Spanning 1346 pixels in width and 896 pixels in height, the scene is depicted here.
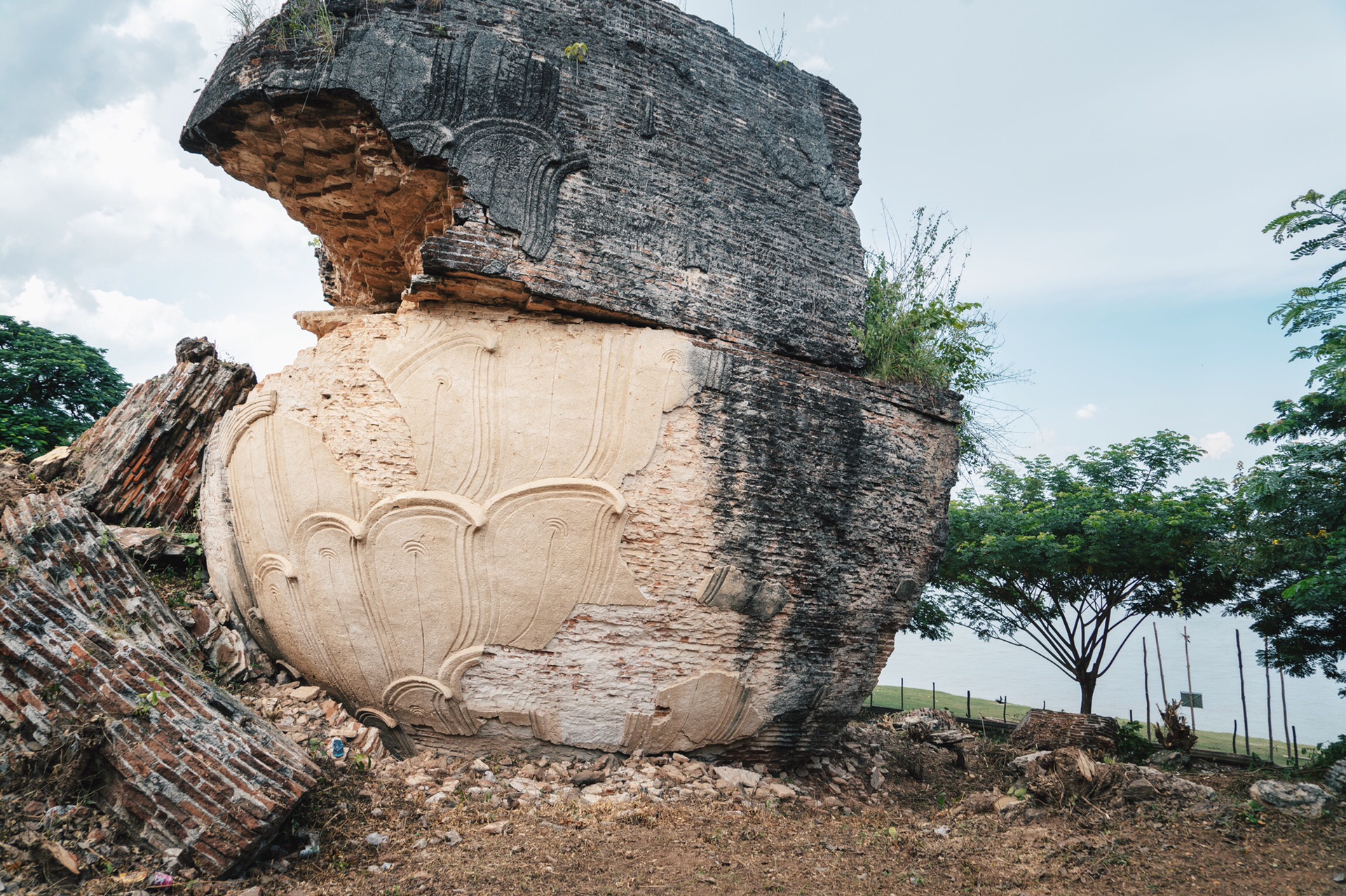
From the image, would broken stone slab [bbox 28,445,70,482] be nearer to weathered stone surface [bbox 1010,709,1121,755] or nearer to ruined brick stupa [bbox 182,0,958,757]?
ruined brick stupa [bbox 182,0,958,757]

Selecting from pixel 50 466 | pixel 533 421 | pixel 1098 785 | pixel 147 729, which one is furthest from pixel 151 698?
pixel 1098 785

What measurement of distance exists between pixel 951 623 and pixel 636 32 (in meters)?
11.0

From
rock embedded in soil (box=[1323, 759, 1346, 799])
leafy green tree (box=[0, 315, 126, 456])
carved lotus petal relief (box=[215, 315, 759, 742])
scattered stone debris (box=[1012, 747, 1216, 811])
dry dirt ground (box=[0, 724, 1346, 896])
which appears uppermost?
leafy green tree (box=[0, 315, 126, 456])

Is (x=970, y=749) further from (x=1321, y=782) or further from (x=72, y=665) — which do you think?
(x=72, y=665)

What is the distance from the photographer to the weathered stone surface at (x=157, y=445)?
20.1 ft

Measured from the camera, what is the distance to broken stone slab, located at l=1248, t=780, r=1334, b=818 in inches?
248

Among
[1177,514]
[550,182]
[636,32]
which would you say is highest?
[636,32]

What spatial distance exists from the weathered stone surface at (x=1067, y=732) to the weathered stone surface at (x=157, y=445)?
8.90 meters

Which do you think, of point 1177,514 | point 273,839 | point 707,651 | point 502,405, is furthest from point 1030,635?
point 273,839

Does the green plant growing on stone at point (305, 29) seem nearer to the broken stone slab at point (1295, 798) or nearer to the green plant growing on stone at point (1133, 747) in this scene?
the broken stone slab at point (1295, 798)

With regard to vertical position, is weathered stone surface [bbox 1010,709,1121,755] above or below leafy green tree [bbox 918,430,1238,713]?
below

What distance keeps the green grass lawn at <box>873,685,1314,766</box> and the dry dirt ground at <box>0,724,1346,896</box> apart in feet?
20.1

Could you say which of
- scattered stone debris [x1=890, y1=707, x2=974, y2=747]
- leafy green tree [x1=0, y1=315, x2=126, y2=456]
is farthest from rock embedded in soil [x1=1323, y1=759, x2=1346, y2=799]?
leafy green tree [x1=0, y1=315, x2=126, y2=456]

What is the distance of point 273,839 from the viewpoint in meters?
4.21
